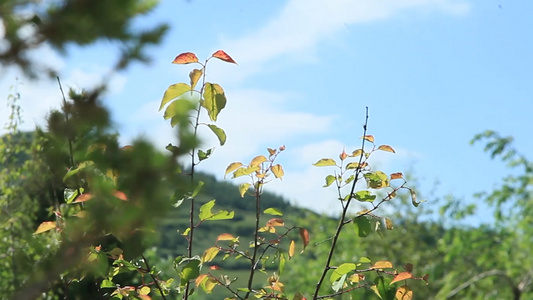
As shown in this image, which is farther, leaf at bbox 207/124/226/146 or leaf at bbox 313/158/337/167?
leaf at bbox 313/158/337/167

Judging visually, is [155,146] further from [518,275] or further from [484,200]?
[518,275]

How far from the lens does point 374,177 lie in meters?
2.53

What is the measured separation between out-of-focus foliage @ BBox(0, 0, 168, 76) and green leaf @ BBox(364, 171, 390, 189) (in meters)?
1.22

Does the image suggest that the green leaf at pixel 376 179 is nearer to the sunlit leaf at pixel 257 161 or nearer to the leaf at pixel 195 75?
the sunlit leaf at pixel 257 161

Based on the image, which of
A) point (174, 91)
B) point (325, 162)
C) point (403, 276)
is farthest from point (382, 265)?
point (174, 91)

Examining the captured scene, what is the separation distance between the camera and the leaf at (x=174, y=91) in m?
2.37

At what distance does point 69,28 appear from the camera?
1355 millimetres

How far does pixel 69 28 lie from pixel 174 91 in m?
1.04

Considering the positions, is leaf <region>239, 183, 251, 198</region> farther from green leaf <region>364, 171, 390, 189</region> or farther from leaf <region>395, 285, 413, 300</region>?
leaf <region>395, 285, 413, 300</region>

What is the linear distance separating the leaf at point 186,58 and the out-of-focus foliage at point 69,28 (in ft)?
3.11

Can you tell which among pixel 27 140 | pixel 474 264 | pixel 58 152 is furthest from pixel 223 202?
pixel 58 152

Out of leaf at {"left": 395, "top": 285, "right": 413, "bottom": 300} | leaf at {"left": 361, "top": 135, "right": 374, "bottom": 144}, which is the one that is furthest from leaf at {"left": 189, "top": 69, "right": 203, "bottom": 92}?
leaf at {"left": 395, "top": 285, "right": 413, "bottom": 300}

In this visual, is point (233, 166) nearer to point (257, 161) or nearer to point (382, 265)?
point (257, 161)

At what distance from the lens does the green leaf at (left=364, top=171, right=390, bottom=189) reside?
2.52m
